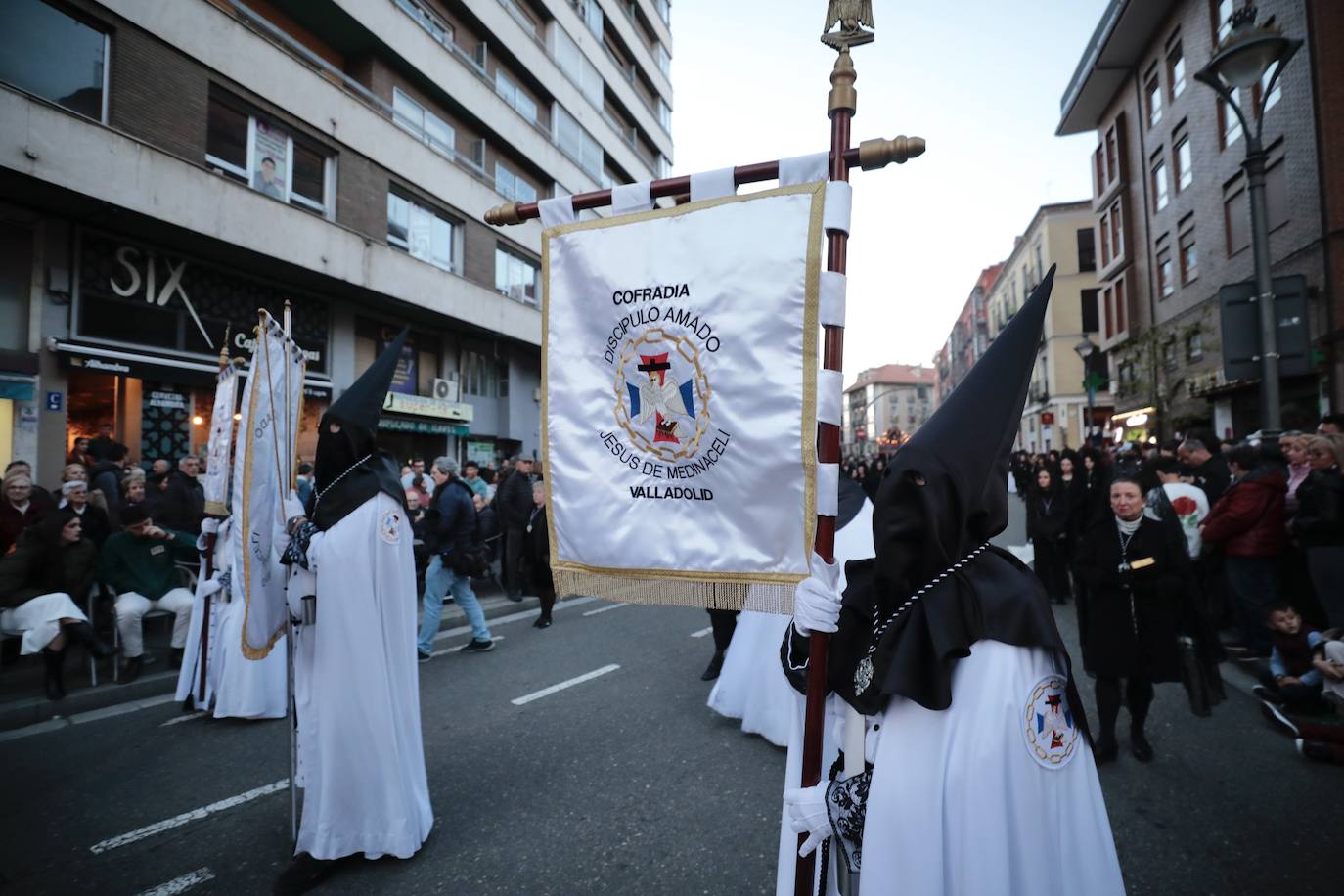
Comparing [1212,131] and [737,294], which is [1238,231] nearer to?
[1212,131]

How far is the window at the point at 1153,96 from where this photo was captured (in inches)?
896

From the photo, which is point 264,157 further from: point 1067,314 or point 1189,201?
point 1067,314

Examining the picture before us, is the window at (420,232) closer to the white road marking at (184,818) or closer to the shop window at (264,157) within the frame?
the shop window at (264,157)

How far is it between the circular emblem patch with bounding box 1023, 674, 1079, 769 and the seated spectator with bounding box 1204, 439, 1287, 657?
18.4 feet

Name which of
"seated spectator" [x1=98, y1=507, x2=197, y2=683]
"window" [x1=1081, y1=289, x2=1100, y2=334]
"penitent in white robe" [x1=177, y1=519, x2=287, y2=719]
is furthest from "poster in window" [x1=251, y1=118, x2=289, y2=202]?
"window" [x1=1081, y1=289, x2=1100, y2=334]

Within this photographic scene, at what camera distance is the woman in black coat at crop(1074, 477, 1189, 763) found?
447 cm

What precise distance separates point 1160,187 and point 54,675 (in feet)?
97.2

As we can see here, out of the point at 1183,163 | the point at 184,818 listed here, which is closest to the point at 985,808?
the point at 184,818

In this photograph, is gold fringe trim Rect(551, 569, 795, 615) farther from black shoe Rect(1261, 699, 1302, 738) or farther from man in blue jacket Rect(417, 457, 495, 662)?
man in blue jacket Rect(417, 457, 495, 662)

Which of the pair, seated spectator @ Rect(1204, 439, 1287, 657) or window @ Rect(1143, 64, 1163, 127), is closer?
seated spectator @ Rect(1204, 439, 1287, 657)

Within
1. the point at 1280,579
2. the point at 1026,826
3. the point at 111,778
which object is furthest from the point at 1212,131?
the point at 111,778

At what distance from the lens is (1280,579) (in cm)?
592

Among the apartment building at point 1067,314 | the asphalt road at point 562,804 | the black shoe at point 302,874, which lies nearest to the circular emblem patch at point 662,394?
the asphalt road at point 562,804

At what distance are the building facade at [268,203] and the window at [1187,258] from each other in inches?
791
